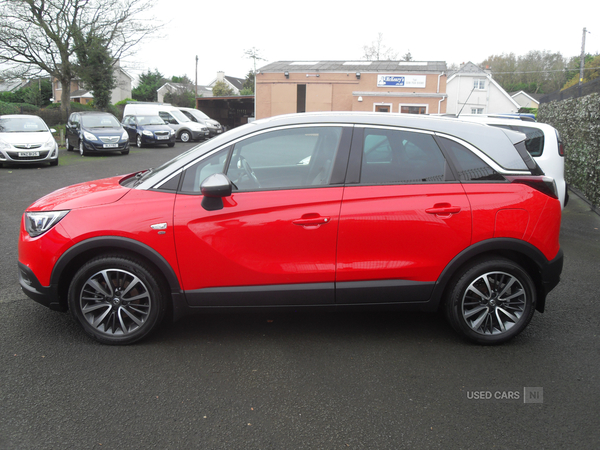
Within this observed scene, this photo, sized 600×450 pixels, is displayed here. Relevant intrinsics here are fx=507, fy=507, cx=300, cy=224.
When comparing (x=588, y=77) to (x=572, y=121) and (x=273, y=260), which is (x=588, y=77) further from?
(x=273, y=260)

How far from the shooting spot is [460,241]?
3834mm

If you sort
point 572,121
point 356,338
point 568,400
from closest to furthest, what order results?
point 568,400, point 356,338, point 572,121

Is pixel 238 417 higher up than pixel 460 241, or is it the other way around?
pixel 460 241

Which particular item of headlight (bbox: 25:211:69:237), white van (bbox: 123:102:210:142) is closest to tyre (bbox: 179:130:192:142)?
white van (bbox: 123:102:210:142)

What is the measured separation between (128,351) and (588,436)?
3.12 metres

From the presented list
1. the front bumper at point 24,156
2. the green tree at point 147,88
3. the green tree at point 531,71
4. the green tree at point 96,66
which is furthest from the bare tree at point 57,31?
the green tree at point 531,71

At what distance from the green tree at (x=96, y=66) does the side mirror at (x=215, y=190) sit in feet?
103

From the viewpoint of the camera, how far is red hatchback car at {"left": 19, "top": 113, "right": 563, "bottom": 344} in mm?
3740

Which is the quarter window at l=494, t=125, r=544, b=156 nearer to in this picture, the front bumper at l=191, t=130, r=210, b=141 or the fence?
the fence

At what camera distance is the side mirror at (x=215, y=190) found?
359cm

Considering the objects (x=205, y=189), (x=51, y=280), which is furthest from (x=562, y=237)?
(x=51, y=280)

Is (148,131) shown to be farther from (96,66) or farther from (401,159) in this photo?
(401,159)

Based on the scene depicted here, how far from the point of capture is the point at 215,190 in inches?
141

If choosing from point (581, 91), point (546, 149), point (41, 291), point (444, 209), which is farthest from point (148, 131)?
point (444, 209)
